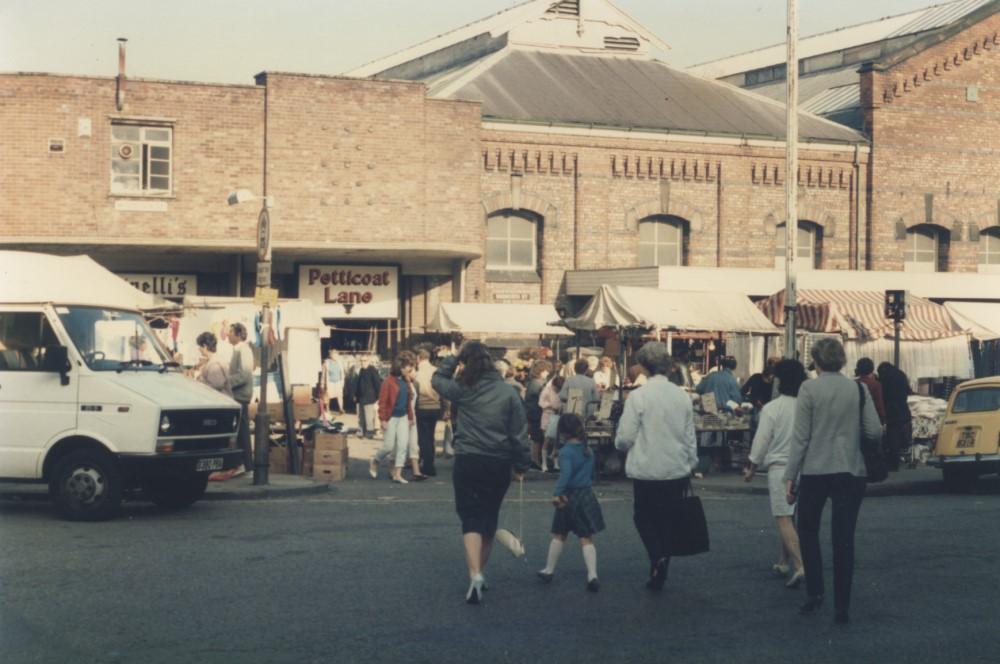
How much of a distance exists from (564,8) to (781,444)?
1308 inches

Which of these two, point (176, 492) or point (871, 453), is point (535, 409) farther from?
point (871, 453)

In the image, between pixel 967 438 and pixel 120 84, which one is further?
pixel 120 84

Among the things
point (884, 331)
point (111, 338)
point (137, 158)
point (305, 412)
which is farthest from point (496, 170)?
point (111, 338)

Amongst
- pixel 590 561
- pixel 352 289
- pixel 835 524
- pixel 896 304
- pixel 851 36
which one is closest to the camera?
pixel 835 524

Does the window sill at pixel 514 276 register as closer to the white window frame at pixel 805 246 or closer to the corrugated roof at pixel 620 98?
the corrugated roof at pixel 620 98

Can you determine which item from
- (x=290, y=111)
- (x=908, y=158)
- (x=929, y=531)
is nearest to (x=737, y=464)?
(x=929, y=531)

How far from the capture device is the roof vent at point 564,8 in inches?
1688

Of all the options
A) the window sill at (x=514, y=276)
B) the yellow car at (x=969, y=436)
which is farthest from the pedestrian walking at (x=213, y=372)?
the window sill at (x=514, y=276)

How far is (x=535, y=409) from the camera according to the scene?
2250 cm

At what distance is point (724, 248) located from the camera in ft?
128

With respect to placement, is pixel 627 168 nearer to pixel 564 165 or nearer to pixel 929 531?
pixel 564 165

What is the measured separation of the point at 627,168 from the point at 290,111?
30.2 ft

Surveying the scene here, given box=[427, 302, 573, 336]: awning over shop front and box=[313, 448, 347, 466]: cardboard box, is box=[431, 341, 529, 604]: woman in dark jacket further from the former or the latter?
box=[427, 302, 573, 336]: awning over shop front

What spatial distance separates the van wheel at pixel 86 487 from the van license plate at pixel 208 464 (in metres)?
0.84
